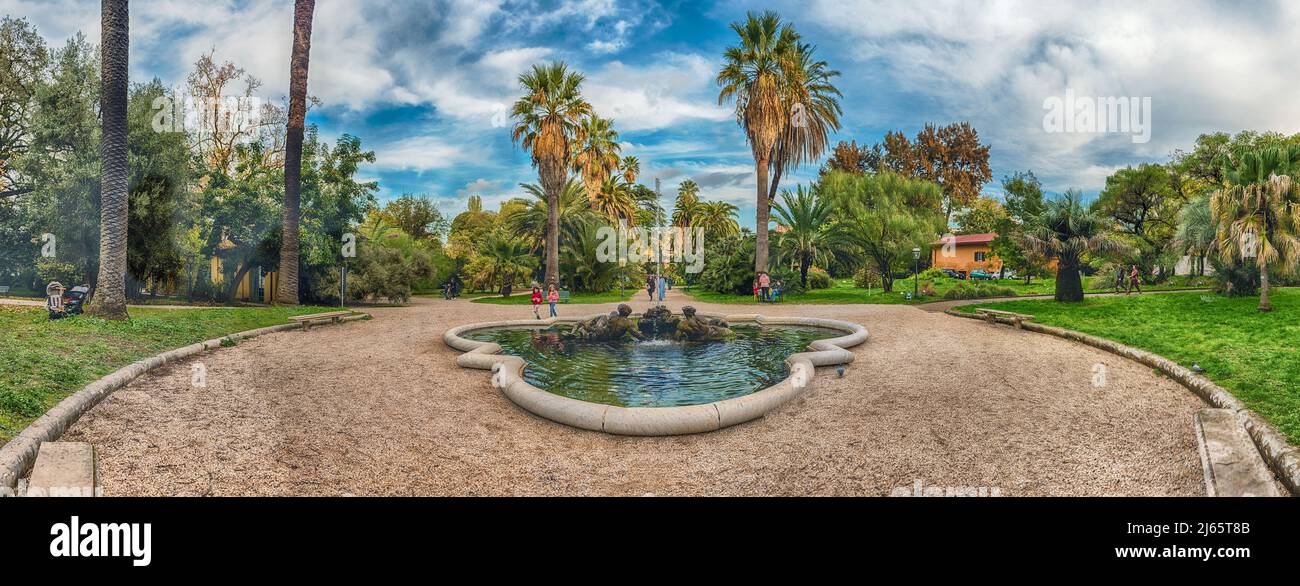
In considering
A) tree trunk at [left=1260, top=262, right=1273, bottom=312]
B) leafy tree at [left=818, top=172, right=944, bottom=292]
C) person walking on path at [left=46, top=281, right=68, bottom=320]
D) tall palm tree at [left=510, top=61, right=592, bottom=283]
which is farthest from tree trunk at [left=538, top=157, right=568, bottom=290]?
tree trunk at [left=1260, top=262, right=1273, bottom=312]

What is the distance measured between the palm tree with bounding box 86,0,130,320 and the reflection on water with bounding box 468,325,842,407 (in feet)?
28.2

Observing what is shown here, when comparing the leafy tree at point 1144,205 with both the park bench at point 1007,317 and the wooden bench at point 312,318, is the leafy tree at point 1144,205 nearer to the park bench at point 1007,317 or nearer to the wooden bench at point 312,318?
the park bench at point 1007,317

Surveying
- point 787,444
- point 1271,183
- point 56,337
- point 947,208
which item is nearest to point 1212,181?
point 947,208

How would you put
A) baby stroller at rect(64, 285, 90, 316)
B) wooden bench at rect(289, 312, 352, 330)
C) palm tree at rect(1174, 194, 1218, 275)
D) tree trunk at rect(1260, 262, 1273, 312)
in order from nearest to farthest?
baby stroller at rect(64, 285, 90, 316)
tree trunk at rect(1260, 262, 1273, 312)
wooden bench at rect(289, 312, 352, 330)
palm tree at rect(1174, 194, 1218, 275)

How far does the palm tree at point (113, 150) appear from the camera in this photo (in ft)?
44.7

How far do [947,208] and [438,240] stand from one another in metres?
42.4

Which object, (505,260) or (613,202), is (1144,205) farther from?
(505,260)

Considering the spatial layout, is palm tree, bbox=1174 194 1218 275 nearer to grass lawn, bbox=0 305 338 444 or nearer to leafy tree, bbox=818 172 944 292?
leafy tree, bbox=818 172 944 292

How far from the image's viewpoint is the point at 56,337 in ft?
32.5

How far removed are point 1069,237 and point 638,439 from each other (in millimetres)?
19424

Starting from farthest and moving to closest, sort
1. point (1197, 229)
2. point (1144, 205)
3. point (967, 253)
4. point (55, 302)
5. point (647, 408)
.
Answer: point (967, 253)
point (1144, 205)
point (1197, 229)
point (55, 302)
point (647, 408)

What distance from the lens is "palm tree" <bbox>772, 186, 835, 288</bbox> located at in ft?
97.2

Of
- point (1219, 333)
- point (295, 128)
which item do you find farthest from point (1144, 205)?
point (295, 128)

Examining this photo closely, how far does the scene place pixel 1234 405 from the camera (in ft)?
20.7
